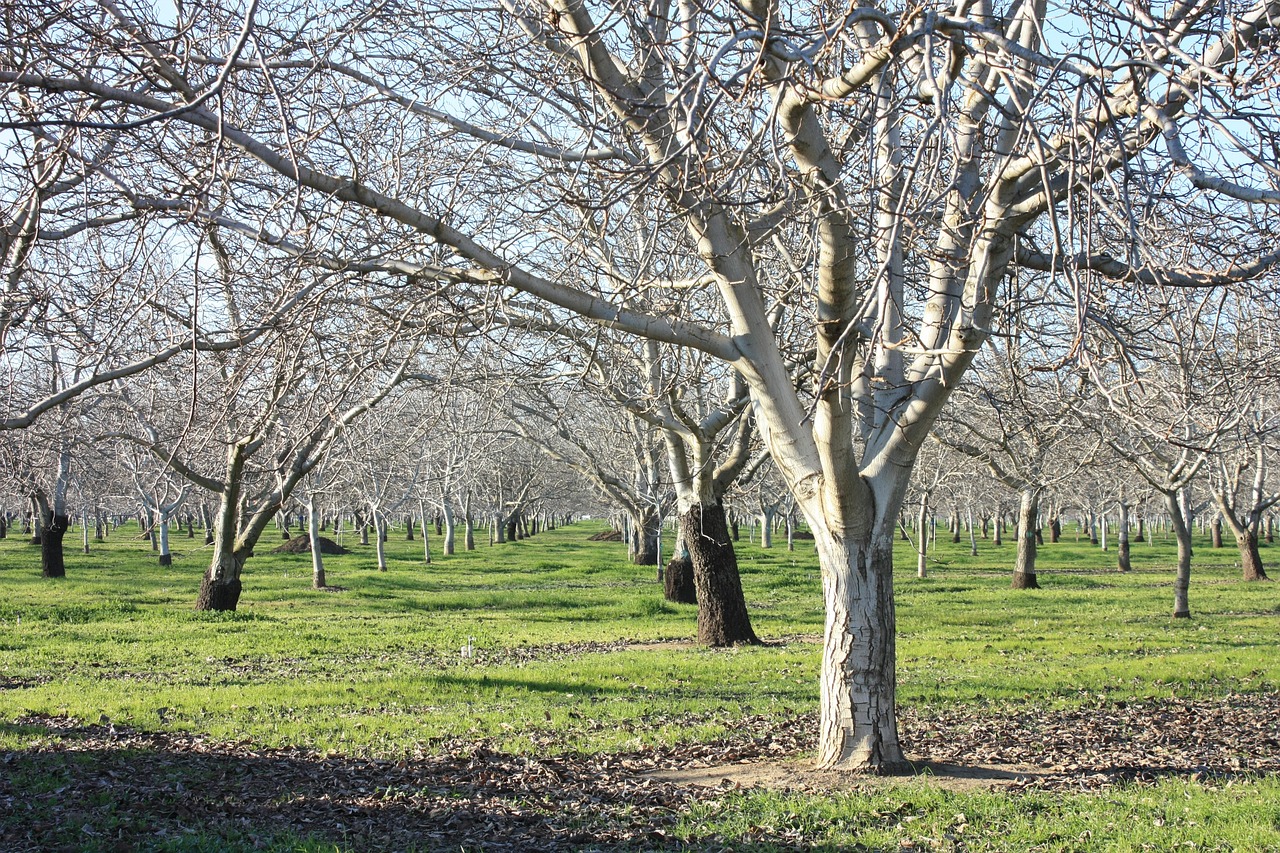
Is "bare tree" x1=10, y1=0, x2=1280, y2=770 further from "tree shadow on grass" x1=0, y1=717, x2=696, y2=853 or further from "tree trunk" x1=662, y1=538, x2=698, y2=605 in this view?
"tree trunk" x1=662, y1=538, x2=698, y2=605

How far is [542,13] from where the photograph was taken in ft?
19.6

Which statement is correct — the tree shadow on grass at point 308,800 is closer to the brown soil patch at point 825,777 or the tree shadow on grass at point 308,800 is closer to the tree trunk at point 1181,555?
the brown soil patch at point 825,777

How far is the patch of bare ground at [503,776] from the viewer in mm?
5629

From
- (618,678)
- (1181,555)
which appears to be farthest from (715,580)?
(1181,555)

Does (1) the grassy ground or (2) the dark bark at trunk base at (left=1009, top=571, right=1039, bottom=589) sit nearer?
(1) the grassy ground

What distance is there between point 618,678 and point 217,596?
1004 centimetres

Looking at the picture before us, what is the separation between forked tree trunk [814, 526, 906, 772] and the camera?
21.9ft

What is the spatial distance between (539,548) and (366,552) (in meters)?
9.10

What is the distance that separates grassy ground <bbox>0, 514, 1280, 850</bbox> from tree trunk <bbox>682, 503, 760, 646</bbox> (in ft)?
1.65

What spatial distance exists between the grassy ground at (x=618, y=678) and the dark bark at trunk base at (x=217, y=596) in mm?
461

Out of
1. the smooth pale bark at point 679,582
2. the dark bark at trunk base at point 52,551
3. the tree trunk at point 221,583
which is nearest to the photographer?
the tree trunk at point 221,583

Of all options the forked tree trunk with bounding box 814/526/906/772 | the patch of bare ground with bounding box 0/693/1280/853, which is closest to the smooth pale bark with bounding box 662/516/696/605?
the patch of bare ground with bounding box 0/693/1280/853

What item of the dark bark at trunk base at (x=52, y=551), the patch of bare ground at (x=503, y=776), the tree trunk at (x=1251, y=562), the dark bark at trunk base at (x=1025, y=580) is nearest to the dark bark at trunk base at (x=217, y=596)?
the patch of bare ground at (x=503, y=776)

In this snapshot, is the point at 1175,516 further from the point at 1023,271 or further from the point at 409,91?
the point at 409,91
